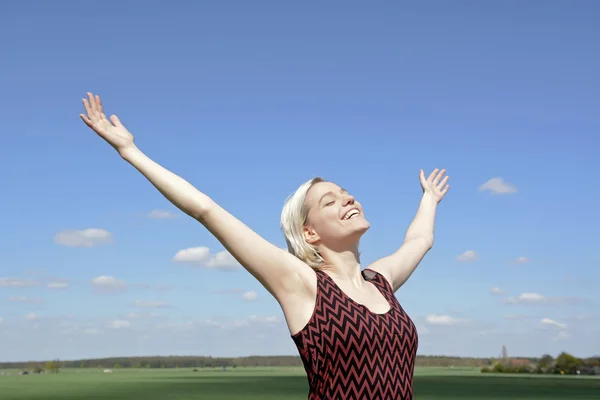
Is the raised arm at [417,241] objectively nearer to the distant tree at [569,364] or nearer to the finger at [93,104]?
the finger at [93,104]

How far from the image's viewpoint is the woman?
3.46m

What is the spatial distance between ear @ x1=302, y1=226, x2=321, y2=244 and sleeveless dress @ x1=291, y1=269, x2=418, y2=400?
30 centimetres

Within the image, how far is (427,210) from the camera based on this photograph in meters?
5.38

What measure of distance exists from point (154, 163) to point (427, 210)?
7.91ft

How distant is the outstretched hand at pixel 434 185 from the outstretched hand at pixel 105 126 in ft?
8.17

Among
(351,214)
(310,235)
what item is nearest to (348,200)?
(351,214)

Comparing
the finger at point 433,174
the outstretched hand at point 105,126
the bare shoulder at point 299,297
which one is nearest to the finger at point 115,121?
the outstretched hand at point 105,126

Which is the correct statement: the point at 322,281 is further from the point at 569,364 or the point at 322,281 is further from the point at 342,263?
the point at 569,364

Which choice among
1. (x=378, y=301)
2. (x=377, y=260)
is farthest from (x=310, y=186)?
(x=377, y=260)

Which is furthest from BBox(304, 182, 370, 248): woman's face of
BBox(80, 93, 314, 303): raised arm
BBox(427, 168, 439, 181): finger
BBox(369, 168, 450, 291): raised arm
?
BBox(427, 168, 439, 181): finger

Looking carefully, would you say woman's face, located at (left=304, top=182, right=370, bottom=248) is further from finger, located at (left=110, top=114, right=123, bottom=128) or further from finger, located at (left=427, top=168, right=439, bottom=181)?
finger, located at (left=427, top=168, right=439, bottom=181)

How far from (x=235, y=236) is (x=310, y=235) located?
1.77ft

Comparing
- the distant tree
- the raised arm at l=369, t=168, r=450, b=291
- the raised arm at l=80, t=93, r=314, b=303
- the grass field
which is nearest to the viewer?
the raised arm at l=80, t=93, r=314, b=303

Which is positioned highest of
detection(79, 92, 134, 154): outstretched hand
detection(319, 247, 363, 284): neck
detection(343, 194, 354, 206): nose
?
detection(79, 92, 134, 154): outstretched hand
